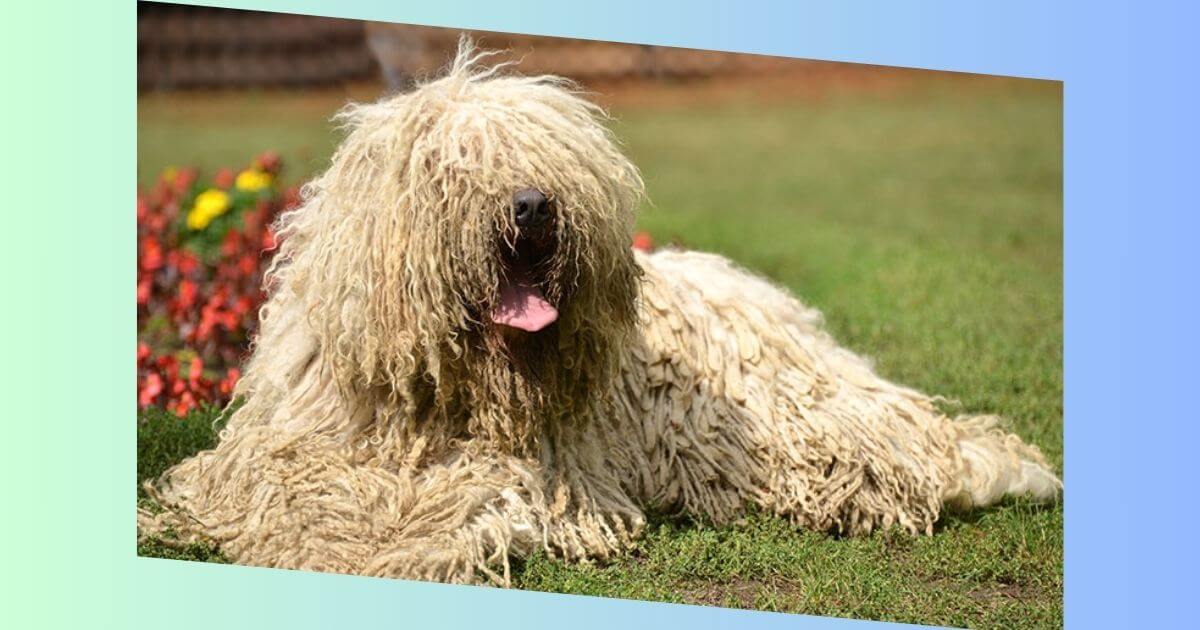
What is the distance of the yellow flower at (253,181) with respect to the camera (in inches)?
332

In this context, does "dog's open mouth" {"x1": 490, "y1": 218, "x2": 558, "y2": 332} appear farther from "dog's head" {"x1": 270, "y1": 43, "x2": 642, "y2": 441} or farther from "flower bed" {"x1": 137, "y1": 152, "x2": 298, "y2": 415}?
"flower bed" {"x1": 137, "y1": 152, "x2": 298, "y2": 415}

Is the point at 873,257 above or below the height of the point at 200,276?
above

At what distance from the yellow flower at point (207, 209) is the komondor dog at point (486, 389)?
277 cm

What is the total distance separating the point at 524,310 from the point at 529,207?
0.89ft

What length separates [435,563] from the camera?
16.1 feet

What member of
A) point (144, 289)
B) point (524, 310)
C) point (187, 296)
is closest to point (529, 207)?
point (524, 310)

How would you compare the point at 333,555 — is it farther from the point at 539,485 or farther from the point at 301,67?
the point at 301,67

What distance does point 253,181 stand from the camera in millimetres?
8461

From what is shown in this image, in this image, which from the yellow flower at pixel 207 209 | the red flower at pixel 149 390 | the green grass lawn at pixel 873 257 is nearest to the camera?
the green grass lawn at pixel 873 257

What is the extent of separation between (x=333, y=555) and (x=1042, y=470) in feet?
8.09

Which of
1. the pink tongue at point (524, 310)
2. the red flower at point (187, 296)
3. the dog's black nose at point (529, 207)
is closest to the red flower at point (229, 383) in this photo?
the red flower at point (187, 296)

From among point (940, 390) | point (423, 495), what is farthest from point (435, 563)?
point (940, 390)

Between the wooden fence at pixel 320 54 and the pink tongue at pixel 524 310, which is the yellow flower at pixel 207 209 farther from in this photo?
the pink tongue at pixel 524 310

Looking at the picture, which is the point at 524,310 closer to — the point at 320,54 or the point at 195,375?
the point at 195,375
